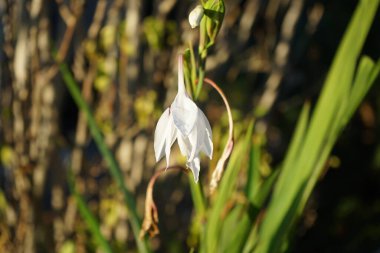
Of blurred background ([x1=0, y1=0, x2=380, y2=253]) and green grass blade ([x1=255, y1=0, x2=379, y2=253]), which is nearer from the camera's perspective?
green grass blade ([x1=255, y1=0, x2=379, y2=253])

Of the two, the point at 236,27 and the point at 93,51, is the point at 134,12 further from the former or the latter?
the point at 236,27

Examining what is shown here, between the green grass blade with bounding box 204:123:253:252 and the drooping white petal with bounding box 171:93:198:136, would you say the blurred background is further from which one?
the drooping white petal with bounding box 171:93:198:136

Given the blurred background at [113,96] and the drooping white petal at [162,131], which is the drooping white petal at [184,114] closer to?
the drooping white petal at [162,131]

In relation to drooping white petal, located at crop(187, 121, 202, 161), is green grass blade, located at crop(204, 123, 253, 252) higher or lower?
lower

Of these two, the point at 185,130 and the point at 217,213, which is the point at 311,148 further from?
the point at 185,130

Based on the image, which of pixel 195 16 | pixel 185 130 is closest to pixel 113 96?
pixel 195 16

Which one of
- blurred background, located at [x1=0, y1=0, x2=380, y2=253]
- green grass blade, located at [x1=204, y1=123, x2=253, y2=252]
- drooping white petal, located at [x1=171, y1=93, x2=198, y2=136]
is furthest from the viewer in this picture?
blurred background, located at [x1=0, y1=0, x2=380, y2=253]

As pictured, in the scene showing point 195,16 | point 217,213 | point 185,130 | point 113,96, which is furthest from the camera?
point 113,96

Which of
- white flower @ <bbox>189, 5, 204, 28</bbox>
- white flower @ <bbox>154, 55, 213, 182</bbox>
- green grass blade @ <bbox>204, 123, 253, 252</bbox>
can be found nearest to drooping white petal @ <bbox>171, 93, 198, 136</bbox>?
white flower @ <bbox>154, 55, 213, 182</bbox>

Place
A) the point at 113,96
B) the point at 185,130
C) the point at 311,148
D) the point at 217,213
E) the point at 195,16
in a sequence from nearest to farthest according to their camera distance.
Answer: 1. the point at 185,130
2. the point at 195,16
3. the point at 217,213
4. the point at 311,148
5. the point at 113,96
